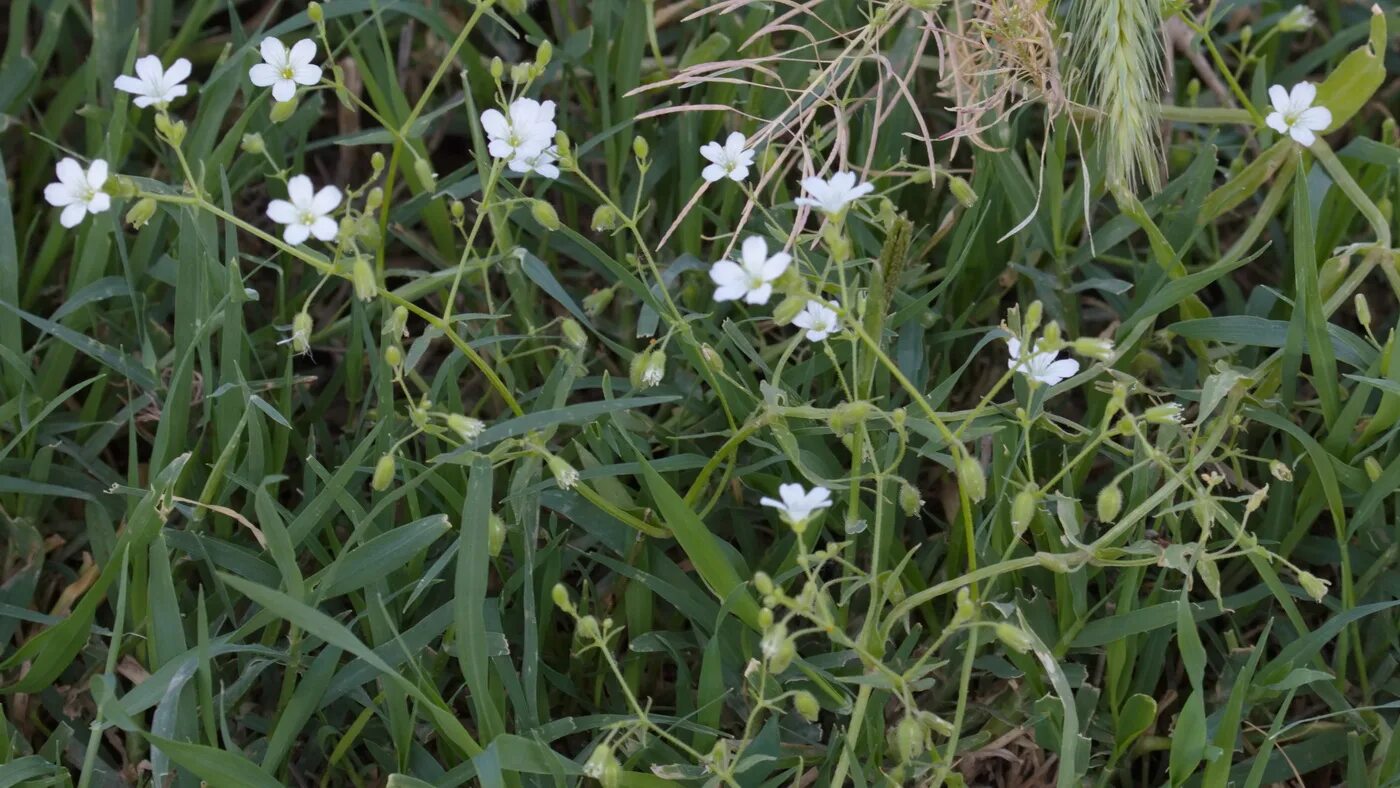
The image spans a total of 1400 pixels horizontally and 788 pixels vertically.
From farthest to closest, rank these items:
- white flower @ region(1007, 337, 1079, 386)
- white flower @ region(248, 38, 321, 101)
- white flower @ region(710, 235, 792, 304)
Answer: white flower @ region(248, 38, 321, 101)
white flower @ region(1007, 337, 1079, 386)
white flower @ region(710, 235, 792, 304)

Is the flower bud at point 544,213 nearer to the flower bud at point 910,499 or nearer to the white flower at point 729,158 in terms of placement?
the white flower at point 729,158

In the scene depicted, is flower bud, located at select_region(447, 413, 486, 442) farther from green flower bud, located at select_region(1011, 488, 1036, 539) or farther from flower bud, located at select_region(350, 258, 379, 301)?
green flower bud, located at select_region(1011, 488, 1036, 539)

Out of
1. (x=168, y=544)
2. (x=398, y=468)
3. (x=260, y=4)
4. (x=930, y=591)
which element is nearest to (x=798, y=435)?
(x=930, y=591)

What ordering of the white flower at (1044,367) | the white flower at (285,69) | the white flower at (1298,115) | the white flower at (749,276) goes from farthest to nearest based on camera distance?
the white flower at (1298,115) → the white flower at (285,69) → the white flower at (1044,367) → the white flower at (749,276)

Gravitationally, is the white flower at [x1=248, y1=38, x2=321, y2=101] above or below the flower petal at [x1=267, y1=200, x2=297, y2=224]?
above

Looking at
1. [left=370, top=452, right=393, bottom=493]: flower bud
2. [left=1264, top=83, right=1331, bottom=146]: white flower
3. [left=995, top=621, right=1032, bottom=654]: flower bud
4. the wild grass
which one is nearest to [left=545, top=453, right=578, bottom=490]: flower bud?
the wild grass

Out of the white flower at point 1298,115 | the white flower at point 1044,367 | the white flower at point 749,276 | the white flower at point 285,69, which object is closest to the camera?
the white flower at point 749,276

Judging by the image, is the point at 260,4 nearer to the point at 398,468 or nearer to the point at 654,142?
the point at 654,142

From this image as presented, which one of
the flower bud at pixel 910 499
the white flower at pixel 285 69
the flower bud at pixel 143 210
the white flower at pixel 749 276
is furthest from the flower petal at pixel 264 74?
the flower bud at pixel 910 499
